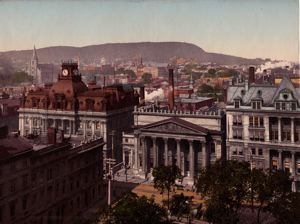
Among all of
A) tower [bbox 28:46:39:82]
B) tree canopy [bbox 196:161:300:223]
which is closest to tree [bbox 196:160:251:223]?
tree canopy [bbox 196:161:300:223]

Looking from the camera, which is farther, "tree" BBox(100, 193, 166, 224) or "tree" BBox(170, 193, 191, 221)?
"tree" BBox(170, 193, 191, 221)

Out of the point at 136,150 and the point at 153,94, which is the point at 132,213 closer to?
the point at 136,150

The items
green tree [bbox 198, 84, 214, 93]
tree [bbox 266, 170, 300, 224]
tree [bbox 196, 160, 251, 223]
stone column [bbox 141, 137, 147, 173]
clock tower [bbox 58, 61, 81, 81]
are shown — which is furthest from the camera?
green tree [bbox 198, 84, 214, 93]

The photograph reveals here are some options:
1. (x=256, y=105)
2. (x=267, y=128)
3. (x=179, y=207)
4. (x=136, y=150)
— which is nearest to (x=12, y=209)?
(x=179, y=207)

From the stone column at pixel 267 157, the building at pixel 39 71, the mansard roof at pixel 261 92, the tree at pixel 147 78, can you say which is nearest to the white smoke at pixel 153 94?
the tree at pixel 147 78

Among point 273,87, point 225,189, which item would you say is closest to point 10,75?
point 225,189

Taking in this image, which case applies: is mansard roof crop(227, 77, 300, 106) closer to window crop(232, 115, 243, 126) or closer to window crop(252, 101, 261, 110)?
window crop(252, 101, 261, 110)

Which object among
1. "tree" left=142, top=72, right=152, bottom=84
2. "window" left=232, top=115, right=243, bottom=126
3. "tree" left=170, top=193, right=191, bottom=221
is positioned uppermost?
"tree" left=142, top=72, right=152, bottom=84
